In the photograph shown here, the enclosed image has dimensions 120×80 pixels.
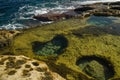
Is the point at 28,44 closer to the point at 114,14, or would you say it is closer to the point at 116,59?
the point at 116,59

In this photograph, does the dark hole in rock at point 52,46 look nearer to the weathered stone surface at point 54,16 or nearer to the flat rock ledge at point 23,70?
the flat rock ledge at point 23,70

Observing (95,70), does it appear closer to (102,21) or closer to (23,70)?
(23,70)

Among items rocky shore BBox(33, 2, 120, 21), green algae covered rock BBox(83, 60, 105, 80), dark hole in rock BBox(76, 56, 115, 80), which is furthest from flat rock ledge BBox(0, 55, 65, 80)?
rocky shore BBox(33, 2, 120, 21)

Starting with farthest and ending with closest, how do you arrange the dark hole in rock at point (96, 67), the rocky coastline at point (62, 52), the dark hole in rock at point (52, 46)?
the dark hole in rock at point (52, 46)
the dark hole in rock at point (96, 67)
the rocky coastline at point (62, 52)

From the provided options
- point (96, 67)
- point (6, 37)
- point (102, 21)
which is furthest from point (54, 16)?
point (96, 67)

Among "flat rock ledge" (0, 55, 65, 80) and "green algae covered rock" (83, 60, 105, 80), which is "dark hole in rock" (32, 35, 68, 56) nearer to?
"green algae covered rock" (83, 60, 105, 80)

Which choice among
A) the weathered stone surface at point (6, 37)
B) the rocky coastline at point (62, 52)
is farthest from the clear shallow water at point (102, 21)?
the weathered stone surface at point (6, 37)

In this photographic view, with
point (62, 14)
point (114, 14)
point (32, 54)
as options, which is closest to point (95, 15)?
point (114, 14)
